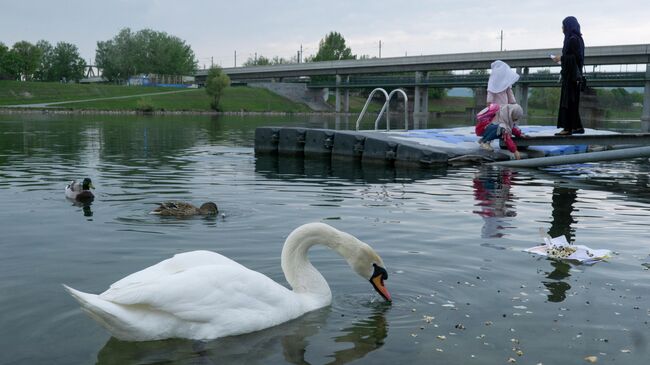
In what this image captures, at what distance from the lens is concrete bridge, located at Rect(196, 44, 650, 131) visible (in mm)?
86688

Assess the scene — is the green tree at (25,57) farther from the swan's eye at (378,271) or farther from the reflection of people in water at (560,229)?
the swan's eye at (378,271)

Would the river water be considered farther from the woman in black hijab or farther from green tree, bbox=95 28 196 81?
green tree, bbox=95 28 196 81

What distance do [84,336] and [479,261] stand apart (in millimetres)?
4895

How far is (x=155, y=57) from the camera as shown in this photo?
158 metres

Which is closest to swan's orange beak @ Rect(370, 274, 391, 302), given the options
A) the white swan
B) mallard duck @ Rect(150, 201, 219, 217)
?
the white swan

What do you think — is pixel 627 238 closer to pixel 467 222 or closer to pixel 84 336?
pixel 467 222

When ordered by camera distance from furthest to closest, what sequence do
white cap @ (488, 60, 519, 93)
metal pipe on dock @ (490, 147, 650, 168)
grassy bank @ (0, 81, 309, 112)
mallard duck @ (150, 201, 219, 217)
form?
grassy bank @ (0, 81, 309, 112), white cap @ (488, 60, 519, 93), metal pipe on dock @ (490, 147, 650, 168), mallard duck @ (150, 201, 219, 217)

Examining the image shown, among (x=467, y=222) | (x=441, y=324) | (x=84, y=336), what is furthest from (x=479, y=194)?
(x=84, y=336)

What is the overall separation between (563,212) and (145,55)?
507ft

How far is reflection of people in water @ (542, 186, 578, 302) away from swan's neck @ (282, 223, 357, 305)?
226 centimetres

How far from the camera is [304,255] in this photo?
720 cm

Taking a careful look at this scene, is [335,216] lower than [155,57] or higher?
lower

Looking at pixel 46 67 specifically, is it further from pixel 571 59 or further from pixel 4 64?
pixel 571 59

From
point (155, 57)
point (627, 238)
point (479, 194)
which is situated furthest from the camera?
point (155, 57)
